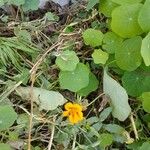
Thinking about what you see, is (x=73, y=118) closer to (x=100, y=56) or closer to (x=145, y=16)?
(x=100, y=56)

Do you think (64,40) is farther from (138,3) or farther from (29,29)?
(138,3)

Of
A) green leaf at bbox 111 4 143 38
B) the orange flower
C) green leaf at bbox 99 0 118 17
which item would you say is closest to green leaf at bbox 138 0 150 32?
green leaf at bbox 111 4 143 38

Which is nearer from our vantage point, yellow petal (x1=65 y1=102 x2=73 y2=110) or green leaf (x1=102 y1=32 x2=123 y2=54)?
yellow petal (x1=65 y1=102 x2=73 y2=110)

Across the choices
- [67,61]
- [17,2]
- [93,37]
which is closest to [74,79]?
[67,61]

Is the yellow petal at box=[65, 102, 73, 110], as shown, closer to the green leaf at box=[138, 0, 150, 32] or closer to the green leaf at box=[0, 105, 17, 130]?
the green leaf at box=[0, 105, 17, 130]

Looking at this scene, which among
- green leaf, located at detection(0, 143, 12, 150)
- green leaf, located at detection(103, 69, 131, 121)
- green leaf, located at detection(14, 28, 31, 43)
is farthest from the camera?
green leaf, located at detection(14, 28, 31, 43)

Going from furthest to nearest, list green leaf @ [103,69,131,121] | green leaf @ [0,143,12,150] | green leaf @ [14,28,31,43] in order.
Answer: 1. green leaf @ [14,28,31,43]
2. green leaf @ [103,69,131,121]
3. green leaf @ [0,143,12,150]
